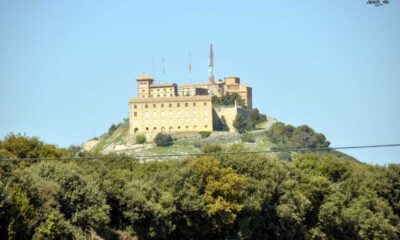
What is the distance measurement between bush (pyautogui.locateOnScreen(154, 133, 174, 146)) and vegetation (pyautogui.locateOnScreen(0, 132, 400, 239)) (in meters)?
108

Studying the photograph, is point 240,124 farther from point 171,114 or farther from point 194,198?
point 194,198

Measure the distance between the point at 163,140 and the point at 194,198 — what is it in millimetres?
124688

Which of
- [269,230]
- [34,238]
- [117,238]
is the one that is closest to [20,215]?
[34,238]

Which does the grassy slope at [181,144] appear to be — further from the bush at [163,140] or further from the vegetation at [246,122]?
the vegetation at [246,122]

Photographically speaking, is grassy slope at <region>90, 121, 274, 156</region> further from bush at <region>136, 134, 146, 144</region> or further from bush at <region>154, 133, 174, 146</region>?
bush at <region>136, 134, 146, 144</region>

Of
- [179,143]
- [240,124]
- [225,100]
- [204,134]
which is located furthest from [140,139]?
[225,100]

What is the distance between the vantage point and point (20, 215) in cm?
3803

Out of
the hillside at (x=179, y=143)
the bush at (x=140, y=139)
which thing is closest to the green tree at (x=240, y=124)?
the hillside at (x=179, y=143)

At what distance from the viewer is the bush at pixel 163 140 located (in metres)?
176

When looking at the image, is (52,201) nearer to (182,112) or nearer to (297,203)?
(297,203)

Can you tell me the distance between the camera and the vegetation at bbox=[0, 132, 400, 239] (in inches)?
1601

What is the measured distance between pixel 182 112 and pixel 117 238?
447 ft

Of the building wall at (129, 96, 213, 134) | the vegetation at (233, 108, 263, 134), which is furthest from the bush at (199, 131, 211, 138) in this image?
the vegetation at (233, 108, 263, 134)

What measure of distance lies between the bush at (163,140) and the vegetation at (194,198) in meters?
108
